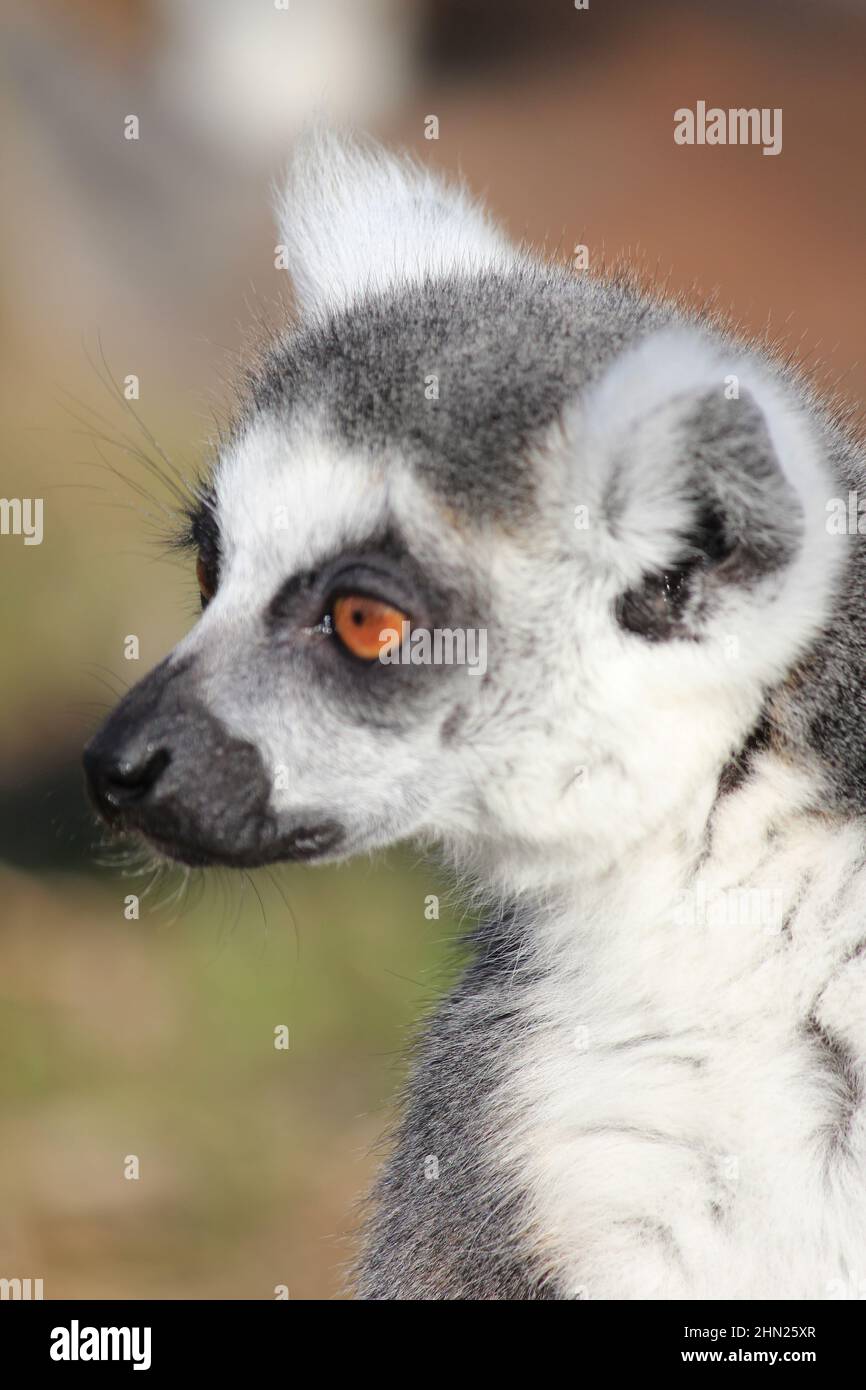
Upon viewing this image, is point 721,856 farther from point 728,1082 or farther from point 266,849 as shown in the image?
point 266,849

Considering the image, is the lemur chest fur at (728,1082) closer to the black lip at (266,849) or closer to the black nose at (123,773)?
the black lip at (266,849)

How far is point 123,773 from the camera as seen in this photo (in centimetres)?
232

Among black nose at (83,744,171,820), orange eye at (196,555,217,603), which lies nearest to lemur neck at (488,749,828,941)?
black nose at (83,744,171,820)

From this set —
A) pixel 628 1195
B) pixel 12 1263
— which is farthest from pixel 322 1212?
pixel 628 1195

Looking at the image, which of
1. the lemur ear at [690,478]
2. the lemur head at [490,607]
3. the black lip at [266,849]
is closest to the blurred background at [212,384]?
the black lip at [266,849]

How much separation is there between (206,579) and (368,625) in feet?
1.83

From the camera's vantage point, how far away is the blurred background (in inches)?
203

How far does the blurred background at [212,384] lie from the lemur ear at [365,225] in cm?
32

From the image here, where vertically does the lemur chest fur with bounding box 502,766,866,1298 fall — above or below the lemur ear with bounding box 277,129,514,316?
below

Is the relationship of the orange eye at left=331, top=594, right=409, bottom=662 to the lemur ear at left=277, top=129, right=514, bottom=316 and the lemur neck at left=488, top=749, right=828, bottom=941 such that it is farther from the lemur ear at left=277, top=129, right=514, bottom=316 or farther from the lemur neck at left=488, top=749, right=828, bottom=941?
the lemur ear at left=277, top=129, right=514, bottom=316

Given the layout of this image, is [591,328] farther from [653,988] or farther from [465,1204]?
[465,1204]

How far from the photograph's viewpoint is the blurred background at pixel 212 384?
514 cm

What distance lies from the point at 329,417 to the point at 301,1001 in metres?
3.82

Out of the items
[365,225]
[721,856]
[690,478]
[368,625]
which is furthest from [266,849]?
[365,225]
